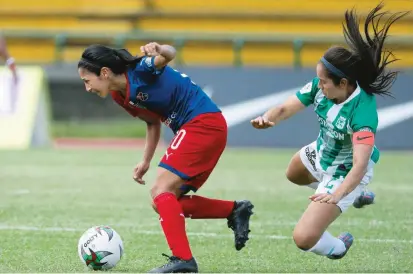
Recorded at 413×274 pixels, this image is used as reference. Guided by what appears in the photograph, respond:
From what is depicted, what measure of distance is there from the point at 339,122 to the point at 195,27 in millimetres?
15645

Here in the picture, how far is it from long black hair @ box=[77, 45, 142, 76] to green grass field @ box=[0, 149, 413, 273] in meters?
1.25

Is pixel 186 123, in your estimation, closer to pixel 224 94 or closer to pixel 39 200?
pixel 39 200

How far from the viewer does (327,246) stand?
6.25 m

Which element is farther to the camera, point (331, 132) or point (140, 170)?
point (140, 170)

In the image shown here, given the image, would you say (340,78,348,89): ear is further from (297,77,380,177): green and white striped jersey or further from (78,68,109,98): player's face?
(78,68,109,98): player's face

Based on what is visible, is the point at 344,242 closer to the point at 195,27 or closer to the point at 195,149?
the point at 195,149

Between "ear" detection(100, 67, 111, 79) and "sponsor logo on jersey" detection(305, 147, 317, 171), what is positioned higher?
"ear" detection(100, 67, 111, 79)

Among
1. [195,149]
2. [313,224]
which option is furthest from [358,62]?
[195,149]

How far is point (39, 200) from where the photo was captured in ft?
31.8

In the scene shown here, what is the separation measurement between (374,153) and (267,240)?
1.27 meters

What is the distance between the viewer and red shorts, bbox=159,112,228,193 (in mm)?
6051

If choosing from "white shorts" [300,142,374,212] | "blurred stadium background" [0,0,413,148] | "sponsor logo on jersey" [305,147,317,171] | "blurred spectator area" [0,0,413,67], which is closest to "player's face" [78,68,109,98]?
"white shorts" [300,142,374,212]

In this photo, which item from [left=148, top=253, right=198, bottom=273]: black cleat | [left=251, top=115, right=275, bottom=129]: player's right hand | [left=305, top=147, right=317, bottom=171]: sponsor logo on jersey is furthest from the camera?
[left=305, top=147, right=317, bottom=171]: sponsor logo on jersey


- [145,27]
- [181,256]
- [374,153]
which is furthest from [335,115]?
[145,27]
